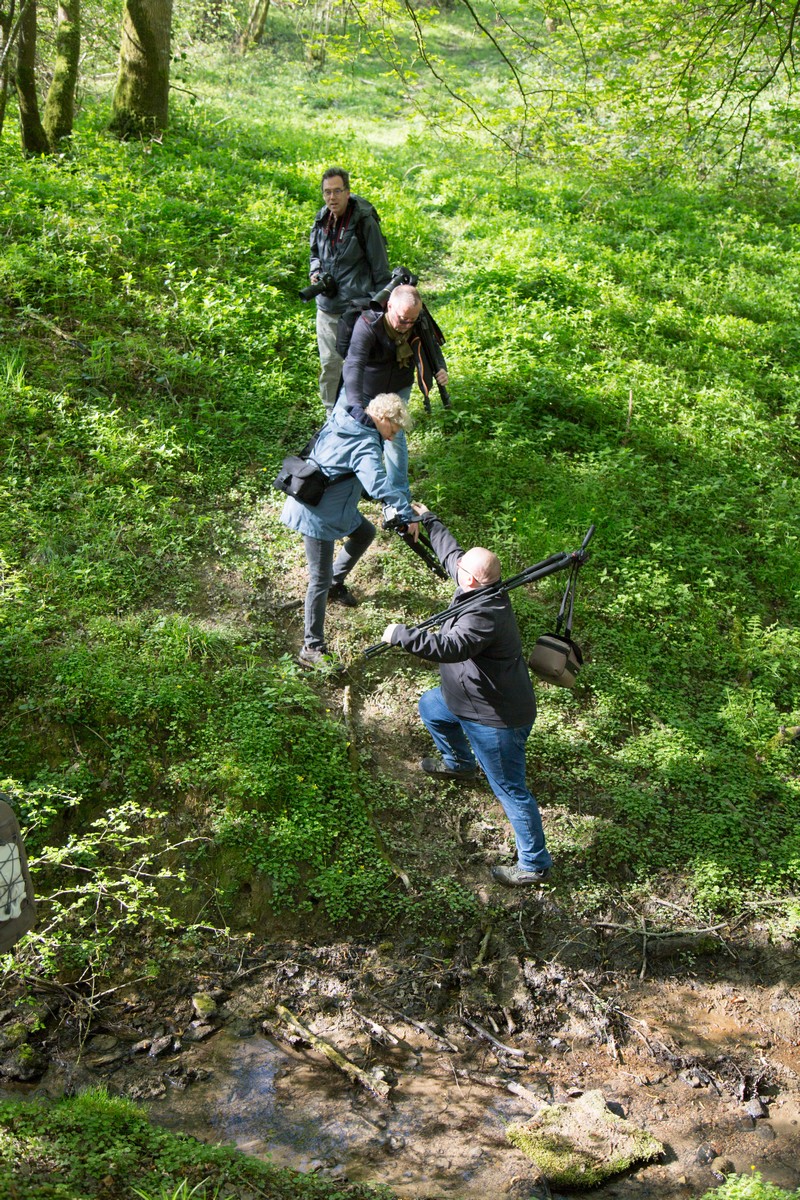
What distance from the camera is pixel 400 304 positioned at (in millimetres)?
5625

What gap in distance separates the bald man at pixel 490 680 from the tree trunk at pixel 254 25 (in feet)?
63.4

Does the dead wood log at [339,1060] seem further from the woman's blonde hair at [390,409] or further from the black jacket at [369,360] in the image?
the black jacket at [369,360]

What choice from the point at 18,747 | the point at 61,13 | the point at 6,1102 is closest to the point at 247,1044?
the point at 6,1102

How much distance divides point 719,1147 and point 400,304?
5.05m

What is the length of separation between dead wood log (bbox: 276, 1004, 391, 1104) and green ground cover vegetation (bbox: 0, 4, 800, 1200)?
0.64m

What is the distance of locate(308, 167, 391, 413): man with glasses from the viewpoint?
690 centimetres

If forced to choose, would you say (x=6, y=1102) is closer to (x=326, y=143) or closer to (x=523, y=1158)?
(x=523, y=1158)

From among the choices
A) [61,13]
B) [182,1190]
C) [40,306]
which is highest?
[61,13]

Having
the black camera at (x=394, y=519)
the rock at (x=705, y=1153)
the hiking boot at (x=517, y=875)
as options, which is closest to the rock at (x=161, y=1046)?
the hiking boot at (x=517, y=875)

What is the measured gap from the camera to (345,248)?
699 cm

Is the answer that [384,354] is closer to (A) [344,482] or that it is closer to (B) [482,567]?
(A) [344,482]

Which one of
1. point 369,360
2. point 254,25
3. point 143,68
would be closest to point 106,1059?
point 369,360

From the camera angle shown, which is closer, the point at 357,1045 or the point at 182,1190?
the point at 182,1190

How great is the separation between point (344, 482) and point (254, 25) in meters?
19.1
